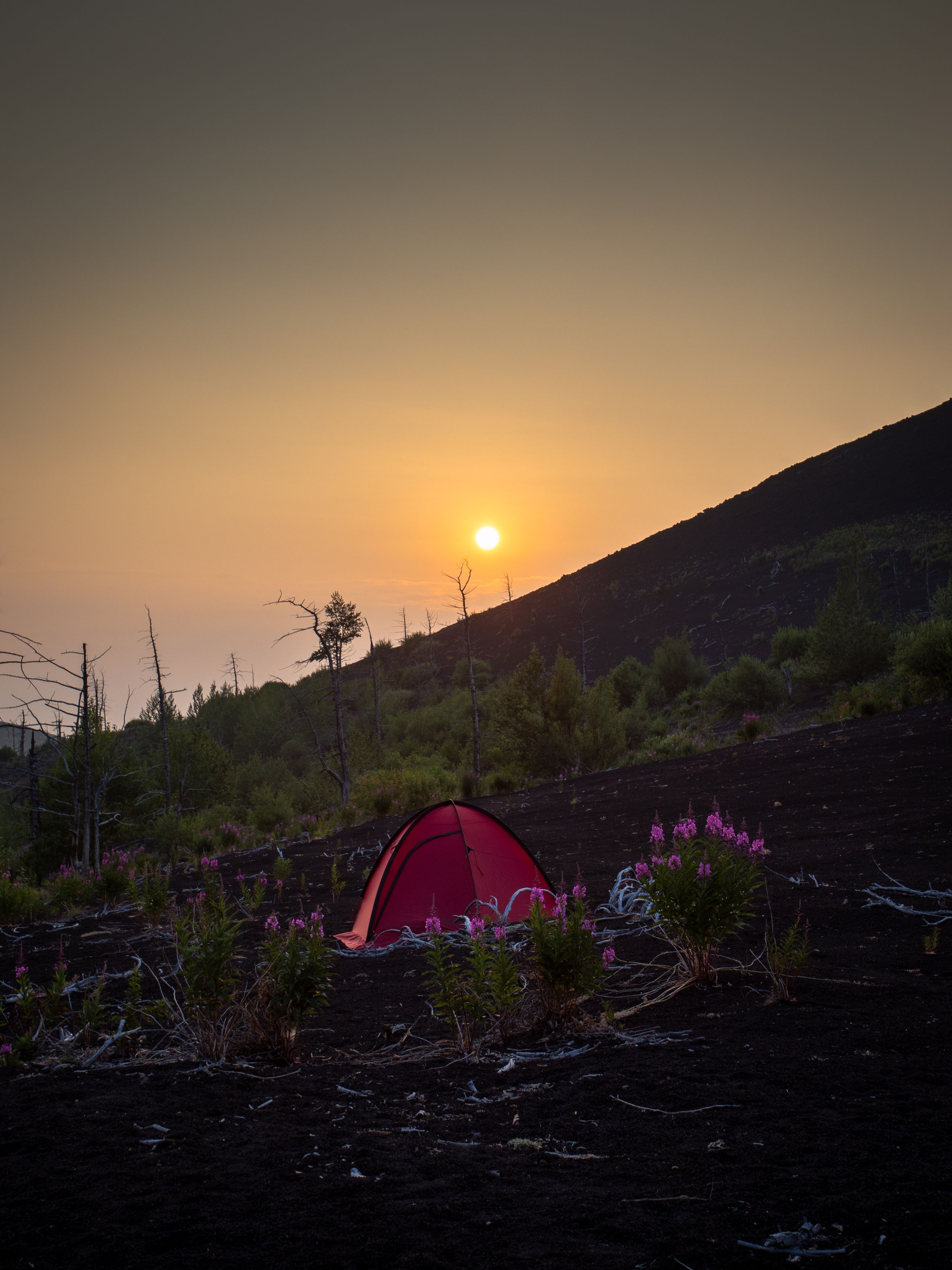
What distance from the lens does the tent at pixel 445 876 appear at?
805 cm

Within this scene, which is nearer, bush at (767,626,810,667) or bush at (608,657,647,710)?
bush at (767,626,810,667)

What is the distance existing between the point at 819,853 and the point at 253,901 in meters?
6.57

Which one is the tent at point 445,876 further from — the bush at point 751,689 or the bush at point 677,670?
the bush at point 677,670

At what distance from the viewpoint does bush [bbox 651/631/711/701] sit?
40875 mm

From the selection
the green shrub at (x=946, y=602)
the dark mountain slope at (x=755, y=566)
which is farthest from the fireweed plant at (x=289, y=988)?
the dark mountain slope at (x=755, y=566)

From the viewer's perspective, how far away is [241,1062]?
14.7 feet

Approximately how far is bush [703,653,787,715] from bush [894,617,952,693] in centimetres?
891

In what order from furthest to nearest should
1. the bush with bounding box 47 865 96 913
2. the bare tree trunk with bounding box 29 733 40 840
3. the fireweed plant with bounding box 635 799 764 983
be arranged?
the bare tree trunk with bounding box 29 733 40 840, the bush with bounding box 47 865 96 913, the fireweed plant with bounding box 635 799 764 983

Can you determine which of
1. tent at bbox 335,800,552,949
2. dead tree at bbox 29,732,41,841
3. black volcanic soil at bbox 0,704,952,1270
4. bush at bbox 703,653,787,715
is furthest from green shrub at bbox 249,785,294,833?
black volcanic soil at bbox 0,704,952,1270

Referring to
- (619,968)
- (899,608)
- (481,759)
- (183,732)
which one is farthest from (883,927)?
(899,608)

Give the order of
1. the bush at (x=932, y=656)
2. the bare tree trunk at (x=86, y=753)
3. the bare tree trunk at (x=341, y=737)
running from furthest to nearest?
the bare tree trunk at (x=341, y=737) → the bush at (x=932, y=656) → the bare tree trunk at (x=86, y=753)

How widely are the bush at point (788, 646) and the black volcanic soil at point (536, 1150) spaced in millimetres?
34618

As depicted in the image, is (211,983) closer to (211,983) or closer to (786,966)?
(211,983)

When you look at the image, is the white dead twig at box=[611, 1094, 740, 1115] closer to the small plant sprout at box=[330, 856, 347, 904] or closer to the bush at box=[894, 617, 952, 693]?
the small plant sprout at box=[330, 856, 347, 904]
